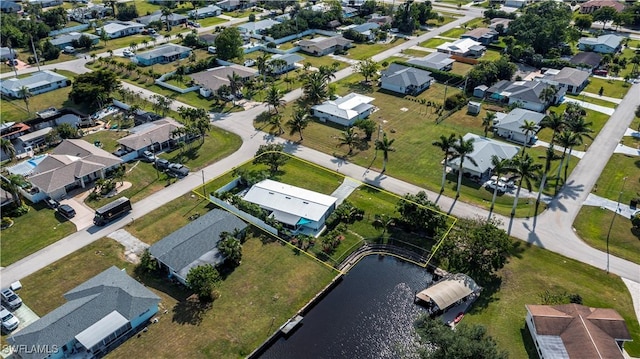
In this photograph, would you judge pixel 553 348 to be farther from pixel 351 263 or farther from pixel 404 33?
pixel 404 33

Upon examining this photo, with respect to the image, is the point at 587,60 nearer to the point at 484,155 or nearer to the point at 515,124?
the point at 515,124

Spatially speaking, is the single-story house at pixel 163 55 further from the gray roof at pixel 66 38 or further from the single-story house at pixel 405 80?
the single-story house at pixel 405 80

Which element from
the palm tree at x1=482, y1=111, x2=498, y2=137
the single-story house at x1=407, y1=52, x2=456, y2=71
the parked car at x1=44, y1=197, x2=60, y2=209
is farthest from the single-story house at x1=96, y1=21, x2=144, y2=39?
the palm tree at x1=482, y1=111, x2=498, y2=137

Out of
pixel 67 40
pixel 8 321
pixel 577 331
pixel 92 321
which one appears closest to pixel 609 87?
pixel 577 331

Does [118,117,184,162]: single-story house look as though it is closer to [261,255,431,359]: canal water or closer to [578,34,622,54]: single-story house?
[261,255,431,359]: canal water

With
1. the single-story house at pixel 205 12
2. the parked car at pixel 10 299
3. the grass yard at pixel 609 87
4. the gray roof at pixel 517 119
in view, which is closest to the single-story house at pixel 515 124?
the gray roof at pixel 517 119
